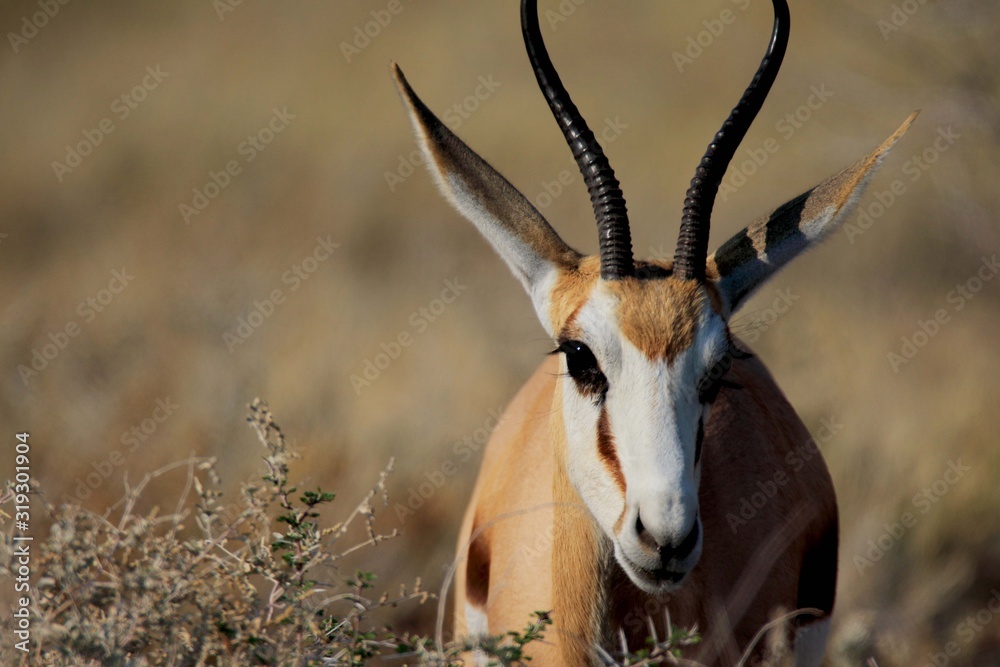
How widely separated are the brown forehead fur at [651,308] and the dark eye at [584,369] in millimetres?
55

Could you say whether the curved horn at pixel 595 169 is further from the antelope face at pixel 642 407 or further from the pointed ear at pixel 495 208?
the pointed ear at pixel 495 208

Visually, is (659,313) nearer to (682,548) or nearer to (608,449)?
(608,449)

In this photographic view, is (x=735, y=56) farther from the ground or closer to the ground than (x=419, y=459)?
farther from the ground

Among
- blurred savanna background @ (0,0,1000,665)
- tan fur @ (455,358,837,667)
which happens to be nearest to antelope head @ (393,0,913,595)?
tan fur @ (455,358,837,667)

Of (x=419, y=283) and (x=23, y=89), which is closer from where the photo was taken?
(x=419, y=283)

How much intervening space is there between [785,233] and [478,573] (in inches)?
93.9

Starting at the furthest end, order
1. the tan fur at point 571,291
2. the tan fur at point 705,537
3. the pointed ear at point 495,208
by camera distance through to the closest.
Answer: the pointed ear at point 495,208 → the tan fur at point 705,537 → the tan fur at point 571,291

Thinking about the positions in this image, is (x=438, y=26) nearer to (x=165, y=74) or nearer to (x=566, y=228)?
(x=165, y=74)

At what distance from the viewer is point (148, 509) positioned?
7609 millimetres

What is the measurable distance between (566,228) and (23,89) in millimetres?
10264

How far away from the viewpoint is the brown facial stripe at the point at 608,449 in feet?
12.6

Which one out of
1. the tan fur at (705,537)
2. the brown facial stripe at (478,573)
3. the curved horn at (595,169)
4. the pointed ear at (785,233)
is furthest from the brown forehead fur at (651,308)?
the brown facial stripe at (478,573)

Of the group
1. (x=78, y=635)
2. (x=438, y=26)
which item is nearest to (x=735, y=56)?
(x=438, y=26)

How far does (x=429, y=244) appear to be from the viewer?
44.3ft
